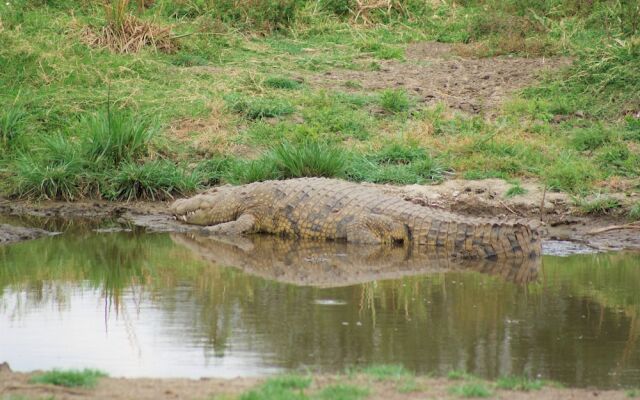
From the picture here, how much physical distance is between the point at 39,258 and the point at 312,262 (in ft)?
7.65

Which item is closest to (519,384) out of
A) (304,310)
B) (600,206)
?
(304,310)

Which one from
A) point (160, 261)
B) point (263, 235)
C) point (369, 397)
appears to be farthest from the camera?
point (263, 235)

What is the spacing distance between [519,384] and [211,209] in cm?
606

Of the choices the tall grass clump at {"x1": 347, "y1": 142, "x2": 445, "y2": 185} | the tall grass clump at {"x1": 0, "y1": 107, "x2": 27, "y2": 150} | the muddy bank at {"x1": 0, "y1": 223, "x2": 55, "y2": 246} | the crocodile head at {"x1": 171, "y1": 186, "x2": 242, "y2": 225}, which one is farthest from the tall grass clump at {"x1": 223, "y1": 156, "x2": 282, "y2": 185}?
the tall grass clump at {"x1": 0, "y1": 107, "x2": 27, "y2": 150}

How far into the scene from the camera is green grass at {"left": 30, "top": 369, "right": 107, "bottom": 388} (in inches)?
227

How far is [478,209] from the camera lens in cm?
1148

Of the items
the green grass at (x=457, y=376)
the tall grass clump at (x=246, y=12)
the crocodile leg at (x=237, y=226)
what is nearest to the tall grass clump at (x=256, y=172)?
the crocodile leg at (x=237, y=226)

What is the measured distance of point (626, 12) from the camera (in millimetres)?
15742

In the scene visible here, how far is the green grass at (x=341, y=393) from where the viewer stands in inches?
216

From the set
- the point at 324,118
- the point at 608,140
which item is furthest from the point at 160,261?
the point at 608,140

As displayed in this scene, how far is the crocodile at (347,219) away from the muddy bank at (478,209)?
393mm

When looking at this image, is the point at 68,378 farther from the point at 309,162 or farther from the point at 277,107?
the point at 277,107

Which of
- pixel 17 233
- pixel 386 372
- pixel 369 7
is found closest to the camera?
pixel 386 372

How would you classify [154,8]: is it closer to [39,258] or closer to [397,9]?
[397,9]
